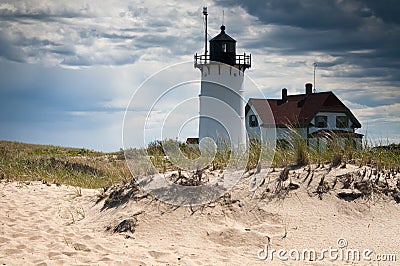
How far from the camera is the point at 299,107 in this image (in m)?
37.7

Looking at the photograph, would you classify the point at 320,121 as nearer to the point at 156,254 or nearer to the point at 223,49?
the point at 223,49

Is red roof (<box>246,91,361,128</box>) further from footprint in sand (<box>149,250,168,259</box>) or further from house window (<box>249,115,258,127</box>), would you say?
footprint in sand (<box>149,250,168,259</box>)

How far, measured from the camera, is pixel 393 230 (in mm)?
9258

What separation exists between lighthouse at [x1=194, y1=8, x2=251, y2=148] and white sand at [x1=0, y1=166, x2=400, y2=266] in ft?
57.0

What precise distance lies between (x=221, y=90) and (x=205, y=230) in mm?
20050

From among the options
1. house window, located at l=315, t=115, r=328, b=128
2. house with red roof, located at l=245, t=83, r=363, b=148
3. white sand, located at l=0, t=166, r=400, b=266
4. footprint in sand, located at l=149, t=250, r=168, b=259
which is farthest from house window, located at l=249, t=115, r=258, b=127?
footprint in sand, located at l=149, t=250, r=168, b=259

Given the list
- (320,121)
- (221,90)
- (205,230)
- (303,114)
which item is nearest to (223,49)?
(221,90)

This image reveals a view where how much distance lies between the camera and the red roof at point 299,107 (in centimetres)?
3609

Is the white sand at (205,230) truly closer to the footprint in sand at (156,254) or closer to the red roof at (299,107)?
the footprint in sand at (156,254)

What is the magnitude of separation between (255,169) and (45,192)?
4944 mm

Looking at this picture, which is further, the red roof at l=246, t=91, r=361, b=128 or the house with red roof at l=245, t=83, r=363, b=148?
the red roof at l=246, t=91, r=361, b=128

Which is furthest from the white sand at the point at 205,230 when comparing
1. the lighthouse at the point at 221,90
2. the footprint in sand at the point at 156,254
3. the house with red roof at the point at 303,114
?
the house with red roof at the point at 303,114

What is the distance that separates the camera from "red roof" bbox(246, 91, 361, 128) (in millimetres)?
36094

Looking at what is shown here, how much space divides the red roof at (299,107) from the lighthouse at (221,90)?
7511mm
